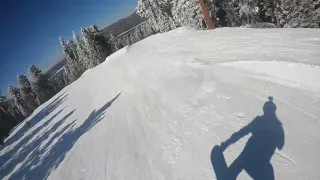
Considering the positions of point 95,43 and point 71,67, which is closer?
point 95,43

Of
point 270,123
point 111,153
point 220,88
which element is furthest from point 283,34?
point 111,153

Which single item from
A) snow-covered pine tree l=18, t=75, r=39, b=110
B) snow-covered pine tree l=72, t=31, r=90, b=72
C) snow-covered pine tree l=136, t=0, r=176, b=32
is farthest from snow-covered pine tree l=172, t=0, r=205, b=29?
snow-covered pine tree l=18, t=75, r=39, b=110

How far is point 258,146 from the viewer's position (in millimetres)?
7141

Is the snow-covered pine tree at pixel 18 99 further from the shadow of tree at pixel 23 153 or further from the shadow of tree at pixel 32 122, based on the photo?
the shadow of tree at pixel 23 153

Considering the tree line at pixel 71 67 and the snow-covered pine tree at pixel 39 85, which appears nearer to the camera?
the tree line at pixel 71 67

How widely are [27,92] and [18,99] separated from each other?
4544 mm

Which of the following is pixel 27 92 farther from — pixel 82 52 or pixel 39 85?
pixel 82 52

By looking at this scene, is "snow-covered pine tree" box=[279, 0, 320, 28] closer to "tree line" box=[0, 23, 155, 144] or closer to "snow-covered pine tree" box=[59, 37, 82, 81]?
"tree line" box=[0, 23, 155, 144]

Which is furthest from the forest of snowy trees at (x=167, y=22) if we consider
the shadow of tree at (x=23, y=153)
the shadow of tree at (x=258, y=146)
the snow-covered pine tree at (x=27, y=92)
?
the shadow of tree at (x=258, y=146)

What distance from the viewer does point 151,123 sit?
11773 millimetres

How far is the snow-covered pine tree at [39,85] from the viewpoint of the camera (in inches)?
3479

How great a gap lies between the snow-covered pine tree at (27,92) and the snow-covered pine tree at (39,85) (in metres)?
1.57

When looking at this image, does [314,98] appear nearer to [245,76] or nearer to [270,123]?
[270,123]

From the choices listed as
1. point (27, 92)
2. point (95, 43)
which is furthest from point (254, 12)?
point (27, 92)
